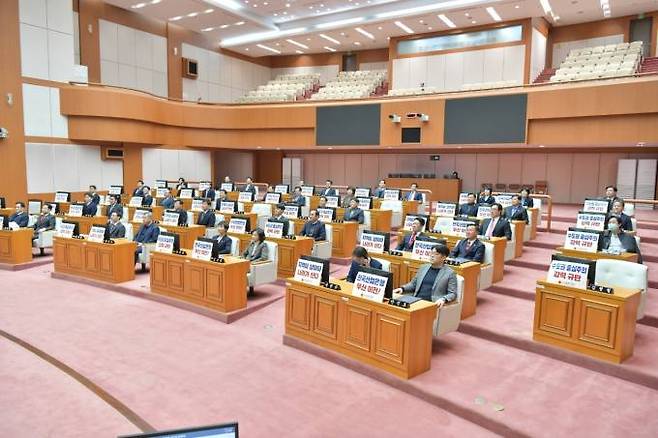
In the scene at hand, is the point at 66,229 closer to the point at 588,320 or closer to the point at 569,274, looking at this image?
the point at 569,274

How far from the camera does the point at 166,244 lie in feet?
27.7

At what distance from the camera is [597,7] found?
18656mm

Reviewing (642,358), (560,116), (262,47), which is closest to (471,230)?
(642,358)

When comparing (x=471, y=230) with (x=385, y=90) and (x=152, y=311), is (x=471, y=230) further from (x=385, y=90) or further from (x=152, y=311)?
(x=385, y=90)

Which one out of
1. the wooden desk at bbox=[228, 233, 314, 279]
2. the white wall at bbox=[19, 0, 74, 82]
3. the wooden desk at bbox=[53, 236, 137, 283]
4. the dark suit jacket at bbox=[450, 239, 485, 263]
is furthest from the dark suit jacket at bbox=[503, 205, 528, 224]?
the white wall at bbox=[19, 0, 74, 82]

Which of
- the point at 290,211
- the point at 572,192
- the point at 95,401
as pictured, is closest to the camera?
the point at 95,401

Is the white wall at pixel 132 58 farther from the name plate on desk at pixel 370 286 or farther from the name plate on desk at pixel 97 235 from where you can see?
the name plate on desk at pixel 370 286

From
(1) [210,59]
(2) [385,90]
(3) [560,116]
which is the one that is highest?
(1) [210,59]

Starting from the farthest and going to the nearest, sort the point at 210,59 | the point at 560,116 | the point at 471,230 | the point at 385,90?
the point at 210,59
the point at 385,90
the point at 560,116
the point at 471,230

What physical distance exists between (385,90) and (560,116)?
9999 millimetres

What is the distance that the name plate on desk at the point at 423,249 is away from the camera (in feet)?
23.7

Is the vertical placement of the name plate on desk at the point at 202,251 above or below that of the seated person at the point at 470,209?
below

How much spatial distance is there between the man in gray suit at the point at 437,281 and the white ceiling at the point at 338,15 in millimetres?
15177

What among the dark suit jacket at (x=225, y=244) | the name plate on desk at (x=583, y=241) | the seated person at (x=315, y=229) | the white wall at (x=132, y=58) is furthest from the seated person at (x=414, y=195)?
the white wall at (x=132, y=58)
